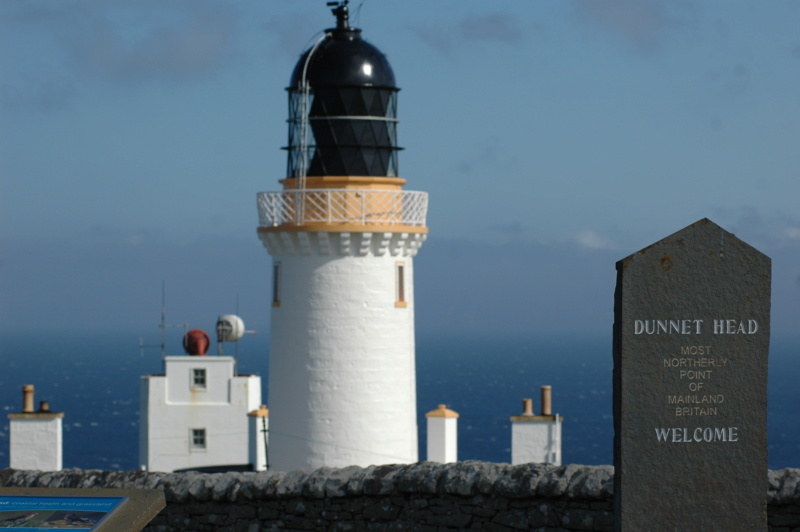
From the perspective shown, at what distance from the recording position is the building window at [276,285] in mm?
23797

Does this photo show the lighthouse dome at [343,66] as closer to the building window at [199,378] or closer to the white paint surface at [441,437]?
the white paint surface at [441,437]

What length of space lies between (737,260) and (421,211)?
44.8ft

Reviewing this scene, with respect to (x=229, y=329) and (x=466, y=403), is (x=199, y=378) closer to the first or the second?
(x=229, y=329)

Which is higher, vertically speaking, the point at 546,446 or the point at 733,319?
the point at 733,319

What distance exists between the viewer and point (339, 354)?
23.2 m

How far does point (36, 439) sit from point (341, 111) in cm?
1207

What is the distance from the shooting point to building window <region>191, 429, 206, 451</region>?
34.4 metres

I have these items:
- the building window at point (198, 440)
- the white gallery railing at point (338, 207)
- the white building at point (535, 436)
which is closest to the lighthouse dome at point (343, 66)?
the white gallery railing at point (338, 207)

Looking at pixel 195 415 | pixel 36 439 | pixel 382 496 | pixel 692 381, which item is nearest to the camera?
pixel 692 381

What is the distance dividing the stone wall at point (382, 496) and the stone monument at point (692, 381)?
1877 millimetres

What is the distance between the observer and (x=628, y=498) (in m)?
11.3

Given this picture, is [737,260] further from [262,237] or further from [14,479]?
[262,237]

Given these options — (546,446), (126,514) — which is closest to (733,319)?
(126,514)

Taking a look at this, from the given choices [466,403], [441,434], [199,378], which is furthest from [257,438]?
[466,403]
